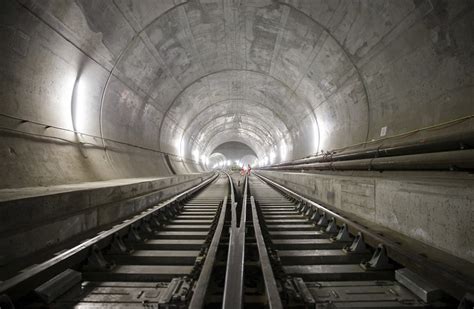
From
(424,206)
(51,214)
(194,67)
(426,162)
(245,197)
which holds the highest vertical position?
(194,67)

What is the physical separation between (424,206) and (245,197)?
374cm

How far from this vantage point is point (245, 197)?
6113 mm

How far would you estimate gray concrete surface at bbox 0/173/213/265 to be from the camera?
266cm

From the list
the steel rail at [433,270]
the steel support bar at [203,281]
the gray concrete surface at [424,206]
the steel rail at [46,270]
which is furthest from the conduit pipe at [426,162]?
the steel rail at [46,270]

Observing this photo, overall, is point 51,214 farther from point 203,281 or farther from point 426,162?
point 426,162

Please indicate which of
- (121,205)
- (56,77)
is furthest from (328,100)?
(56,77)

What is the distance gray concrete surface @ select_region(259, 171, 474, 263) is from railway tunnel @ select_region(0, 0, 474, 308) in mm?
23

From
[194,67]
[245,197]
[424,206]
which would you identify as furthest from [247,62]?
[424,206]

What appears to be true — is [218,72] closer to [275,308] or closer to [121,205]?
[121,205]

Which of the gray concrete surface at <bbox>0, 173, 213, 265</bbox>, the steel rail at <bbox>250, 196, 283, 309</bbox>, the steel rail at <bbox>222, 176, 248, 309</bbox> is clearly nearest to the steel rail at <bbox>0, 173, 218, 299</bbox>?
the gray concrete surface at <bbox>0, 173, 213, 265</bbox>

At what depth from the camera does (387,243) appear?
2721 mm

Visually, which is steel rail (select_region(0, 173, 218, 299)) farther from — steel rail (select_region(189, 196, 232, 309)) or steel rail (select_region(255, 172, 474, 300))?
steel rail (select_region(255, 172, 474, 300))

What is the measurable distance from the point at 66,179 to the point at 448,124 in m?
7.63

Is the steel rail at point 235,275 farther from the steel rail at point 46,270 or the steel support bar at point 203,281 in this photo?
the steel rail at point 46,270
